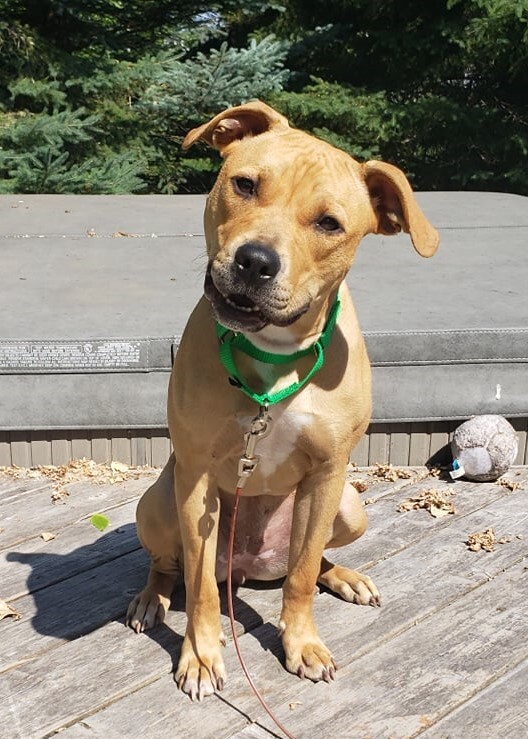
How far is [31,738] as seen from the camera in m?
2.38

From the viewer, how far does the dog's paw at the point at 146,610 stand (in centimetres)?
289

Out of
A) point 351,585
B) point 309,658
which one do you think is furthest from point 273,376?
point 351,585

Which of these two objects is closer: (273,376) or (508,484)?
(273,376)

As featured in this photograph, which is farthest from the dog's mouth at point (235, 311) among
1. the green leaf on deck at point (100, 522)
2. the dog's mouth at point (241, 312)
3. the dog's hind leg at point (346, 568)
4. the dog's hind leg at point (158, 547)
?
the green leaf on deck at point (100, 522)

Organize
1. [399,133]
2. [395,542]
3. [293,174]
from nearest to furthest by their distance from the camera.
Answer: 1. [293,174]
2. [395,542]
3. [399,133]

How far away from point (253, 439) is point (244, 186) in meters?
0.70

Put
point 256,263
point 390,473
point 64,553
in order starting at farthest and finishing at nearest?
1. point 390,473
2. point 64,553
3. point 256,263

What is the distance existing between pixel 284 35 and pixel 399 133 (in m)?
2.20

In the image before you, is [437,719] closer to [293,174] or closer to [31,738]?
[31,738]

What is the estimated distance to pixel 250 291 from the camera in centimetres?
215

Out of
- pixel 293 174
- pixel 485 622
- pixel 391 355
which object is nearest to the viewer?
pixel 293 174

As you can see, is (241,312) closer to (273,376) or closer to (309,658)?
(273,376)

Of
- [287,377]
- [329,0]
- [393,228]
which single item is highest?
[329,0]

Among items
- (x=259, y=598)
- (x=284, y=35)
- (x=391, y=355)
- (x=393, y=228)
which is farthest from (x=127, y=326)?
(x=284, y=35)
